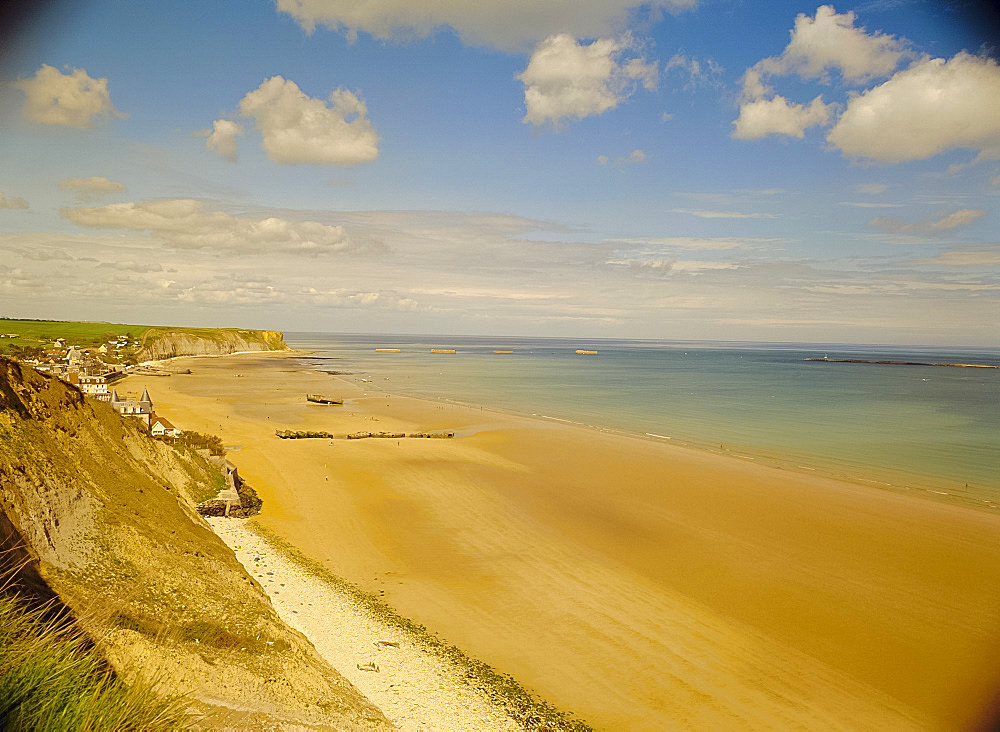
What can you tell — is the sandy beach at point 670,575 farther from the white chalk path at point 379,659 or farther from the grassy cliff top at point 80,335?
the grassy cliff top at point 80,335

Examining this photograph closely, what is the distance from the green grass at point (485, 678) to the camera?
9953 millimetres

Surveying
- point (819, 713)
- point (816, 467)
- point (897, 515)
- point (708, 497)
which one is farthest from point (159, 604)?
point (816, 467)

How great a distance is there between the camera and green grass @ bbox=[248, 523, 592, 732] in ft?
32.7

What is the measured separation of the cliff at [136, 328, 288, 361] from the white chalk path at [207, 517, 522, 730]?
353 ft

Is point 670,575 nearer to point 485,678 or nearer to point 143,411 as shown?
point 485,678

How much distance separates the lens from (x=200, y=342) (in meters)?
138

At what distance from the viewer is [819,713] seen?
35.2 ft

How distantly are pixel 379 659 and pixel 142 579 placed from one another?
4589 millimetres

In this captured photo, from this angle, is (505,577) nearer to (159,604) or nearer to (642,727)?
(642,727)

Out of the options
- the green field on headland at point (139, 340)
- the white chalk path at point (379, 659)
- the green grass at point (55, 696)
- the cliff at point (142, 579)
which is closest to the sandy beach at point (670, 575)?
the white chalk path at point (379, 659)

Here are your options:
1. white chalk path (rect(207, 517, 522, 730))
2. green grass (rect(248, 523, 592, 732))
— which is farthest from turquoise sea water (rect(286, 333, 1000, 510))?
white chalk path (rect(207, 517, 522, 730))

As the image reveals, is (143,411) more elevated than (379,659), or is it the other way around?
(143,411)

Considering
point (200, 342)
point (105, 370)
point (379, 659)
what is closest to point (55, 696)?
point (379, 659)

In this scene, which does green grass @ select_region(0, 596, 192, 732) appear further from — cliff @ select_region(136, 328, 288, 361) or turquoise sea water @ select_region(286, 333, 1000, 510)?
cliff @ select_region(136, 328, 288, 361)
